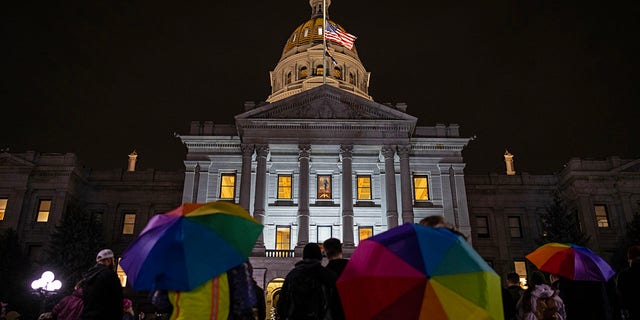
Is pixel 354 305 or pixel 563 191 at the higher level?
pixel 563 191

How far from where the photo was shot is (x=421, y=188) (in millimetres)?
36031

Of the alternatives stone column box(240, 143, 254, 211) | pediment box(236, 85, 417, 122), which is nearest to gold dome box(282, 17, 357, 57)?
pediment box(236, 85, 417, 122)

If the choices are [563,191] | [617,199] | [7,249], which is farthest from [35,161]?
[617,199]

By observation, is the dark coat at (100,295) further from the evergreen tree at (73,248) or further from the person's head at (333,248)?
the evergreen tree at (73,248)

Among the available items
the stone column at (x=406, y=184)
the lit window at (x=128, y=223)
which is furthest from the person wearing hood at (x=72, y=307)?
the lit window at (x=128, y=223)

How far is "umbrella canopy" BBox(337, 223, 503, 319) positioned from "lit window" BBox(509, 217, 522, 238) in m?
39.6

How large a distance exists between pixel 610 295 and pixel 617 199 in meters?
34.1

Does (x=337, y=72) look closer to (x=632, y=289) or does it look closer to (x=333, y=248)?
(x=632, y=289)

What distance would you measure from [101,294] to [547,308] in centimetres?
748

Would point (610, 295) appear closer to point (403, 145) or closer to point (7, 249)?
point (403, 145)

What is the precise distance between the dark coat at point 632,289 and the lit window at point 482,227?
3397 centimetres

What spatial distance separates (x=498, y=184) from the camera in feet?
138

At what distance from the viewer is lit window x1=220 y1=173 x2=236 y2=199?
35469 mm

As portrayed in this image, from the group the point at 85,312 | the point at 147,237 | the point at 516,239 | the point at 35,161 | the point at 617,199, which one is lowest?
the point at 85,312
